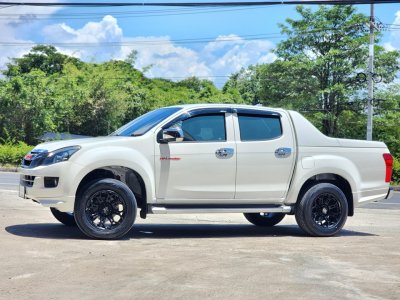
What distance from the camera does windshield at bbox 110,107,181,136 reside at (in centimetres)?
866

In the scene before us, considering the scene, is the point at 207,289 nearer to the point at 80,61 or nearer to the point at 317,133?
the point at 317,133

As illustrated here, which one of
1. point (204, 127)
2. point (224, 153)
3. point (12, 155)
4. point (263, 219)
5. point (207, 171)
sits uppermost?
point (204, 127)

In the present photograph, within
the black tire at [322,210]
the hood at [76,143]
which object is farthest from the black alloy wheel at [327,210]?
the hood at [76,143]

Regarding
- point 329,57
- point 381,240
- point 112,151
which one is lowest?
point 381,240

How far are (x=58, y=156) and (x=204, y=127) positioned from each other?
6.87 feet

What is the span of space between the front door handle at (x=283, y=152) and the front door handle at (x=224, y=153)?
28.7 inches

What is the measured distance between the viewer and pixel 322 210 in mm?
9344

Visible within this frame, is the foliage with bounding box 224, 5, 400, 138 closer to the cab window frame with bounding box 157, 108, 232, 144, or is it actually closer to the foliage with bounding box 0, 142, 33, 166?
the foliage with bounding box 0, 142, 33, 166

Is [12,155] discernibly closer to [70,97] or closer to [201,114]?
[70,97]

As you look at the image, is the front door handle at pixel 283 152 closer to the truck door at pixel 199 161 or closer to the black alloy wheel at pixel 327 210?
the truck door at pixel 199 161

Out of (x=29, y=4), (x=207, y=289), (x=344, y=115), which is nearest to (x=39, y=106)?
(x=344, y=115)

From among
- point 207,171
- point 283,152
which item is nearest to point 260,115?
point 283,152

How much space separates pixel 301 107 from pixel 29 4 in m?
30.8

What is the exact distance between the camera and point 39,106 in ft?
137
